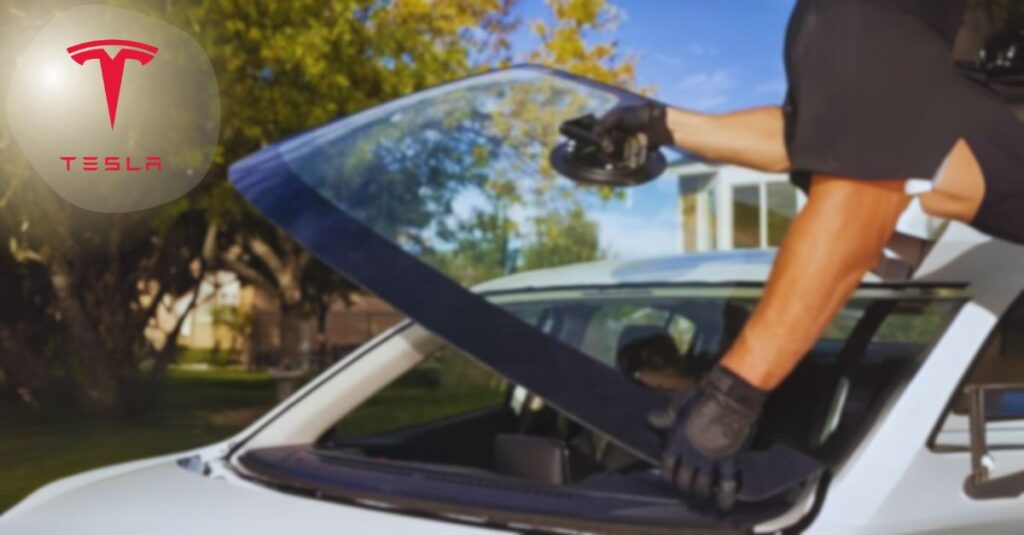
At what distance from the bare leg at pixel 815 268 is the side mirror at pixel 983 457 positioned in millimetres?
312

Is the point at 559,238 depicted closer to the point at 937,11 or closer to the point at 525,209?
the point at 525,209

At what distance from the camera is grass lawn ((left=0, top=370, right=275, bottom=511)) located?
1079 centimetres

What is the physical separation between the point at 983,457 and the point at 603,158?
2.57 feet

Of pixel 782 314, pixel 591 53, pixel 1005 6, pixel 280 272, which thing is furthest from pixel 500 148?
pixel 280 272

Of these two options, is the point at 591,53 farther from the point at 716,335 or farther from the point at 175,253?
the point at 716,335

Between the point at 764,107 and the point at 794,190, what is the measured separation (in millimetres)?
131

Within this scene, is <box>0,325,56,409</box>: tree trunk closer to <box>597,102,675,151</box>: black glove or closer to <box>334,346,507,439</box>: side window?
<box>334,346,507,439</box>: side window

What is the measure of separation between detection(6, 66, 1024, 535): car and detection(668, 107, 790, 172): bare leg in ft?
0.57

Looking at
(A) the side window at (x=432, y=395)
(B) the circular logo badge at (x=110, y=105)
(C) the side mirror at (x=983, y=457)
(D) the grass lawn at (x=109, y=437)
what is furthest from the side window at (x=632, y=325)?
(B) the circular logo badge at (x=110, y=105)

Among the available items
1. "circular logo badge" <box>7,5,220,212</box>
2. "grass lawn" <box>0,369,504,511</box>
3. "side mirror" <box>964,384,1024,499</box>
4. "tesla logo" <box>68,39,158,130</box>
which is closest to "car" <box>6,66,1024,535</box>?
"side mirror" <box>964,384,1024,499</box>

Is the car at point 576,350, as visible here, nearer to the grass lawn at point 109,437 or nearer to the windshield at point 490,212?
the windshield at point 490,212

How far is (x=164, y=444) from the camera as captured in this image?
1283cm

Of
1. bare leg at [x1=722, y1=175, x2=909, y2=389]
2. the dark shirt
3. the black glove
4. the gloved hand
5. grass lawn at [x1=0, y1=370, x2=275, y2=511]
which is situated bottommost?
grass lawn at [x1=0, y1=370, x2=275, y2=511]

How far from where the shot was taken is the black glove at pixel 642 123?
6.64 feet
